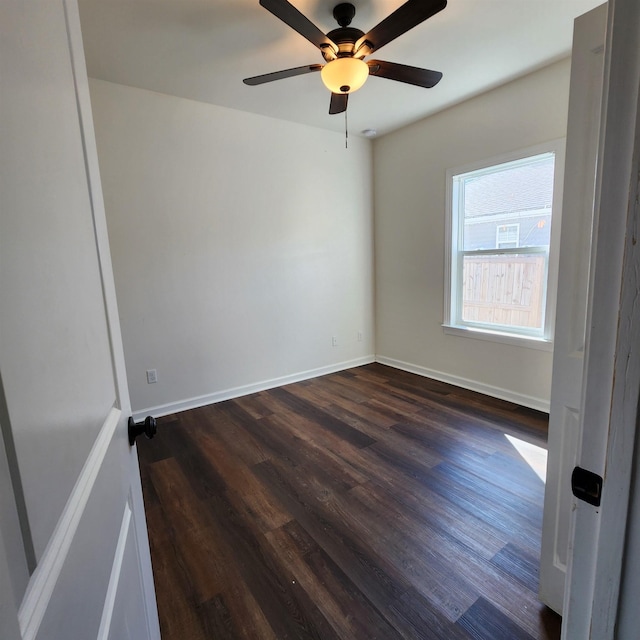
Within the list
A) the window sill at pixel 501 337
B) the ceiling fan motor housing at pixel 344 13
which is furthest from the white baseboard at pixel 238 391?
the ceiling fan motor housing at pixel 344 13

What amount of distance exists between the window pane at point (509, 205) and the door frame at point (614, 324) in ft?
9.15

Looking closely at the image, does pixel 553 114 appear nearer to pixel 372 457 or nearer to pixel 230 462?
pixel 372 457

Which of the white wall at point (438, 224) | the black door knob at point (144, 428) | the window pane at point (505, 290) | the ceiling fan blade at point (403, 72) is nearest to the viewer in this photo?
the black door knob at point (144, 428)

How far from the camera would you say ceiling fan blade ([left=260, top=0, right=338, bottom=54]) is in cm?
152

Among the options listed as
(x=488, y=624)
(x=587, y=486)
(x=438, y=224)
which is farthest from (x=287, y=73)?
(x=488, y=624)

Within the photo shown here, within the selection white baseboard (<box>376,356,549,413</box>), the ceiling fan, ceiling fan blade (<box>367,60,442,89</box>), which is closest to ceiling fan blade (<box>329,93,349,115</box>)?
the ceiling fan

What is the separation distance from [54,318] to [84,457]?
0.70ft

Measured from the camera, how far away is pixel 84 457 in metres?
0.51

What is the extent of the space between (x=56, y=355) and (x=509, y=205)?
351 cm

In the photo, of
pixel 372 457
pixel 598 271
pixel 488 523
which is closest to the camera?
pixel 598 271

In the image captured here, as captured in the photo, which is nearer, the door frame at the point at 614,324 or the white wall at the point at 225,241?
the door frame at the point at 614,324

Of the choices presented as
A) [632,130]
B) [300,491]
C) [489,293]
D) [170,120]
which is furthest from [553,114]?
[300,491]

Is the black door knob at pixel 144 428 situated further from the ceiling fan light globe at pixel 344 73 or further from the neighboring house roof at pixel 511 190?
the neighboring house roof at pixel 511 190

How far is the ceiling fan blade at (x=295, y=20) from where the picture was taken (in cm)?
152
